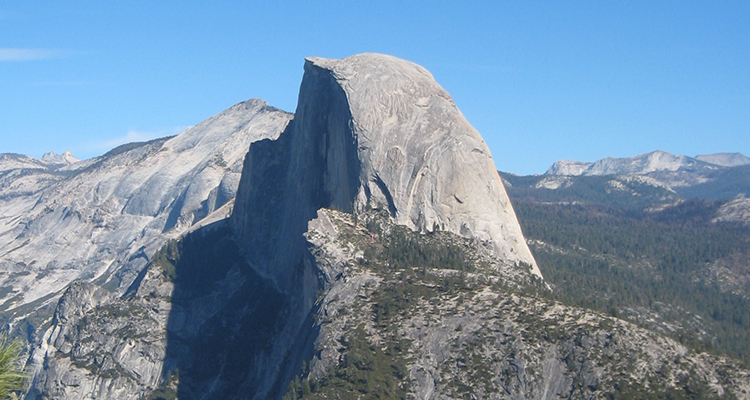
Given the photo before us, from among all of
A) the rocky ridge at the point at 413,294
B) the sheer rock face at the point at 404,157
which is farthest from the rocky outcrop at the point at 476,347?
the sheer rock face at the point at 404,157

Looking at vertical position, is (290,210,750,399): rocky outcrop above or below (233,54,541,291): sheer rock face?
below

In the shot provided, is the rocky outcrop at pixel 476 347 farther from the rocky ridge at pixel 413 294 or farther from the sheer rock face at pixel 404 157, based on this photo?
the sheer rock face at pixel 404 157

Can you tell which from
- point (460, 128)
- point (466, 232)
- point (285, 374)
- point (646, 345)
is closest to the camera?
point (646, 345)

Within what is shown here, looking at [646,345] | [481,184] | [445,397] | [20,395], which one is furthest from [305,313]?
[20,395]

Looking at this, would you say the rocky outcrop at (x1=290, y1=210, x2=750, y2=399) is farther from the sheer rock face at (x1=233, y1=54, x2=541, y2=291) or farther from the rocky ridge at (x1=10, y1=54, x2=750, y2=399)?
the sheer rock face at (x1=233, y1=54, x2=541, y2=291)

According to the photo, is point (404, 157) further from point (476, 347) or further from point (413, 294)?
point (476, 347)

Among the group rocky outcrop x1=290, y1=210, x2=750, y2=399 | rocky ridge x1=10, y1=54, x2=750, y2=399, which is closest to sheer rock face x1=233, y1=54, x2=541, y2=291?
rocky ridge x1=10, y1=54, x2=750, y2=399

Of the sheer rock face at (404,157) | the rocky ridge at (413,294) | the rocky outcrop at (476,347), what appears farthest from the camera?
the sheer rock face at (404,157)

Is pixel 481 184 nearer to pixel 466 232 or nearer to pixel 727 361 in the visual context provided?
pixel 466 232
